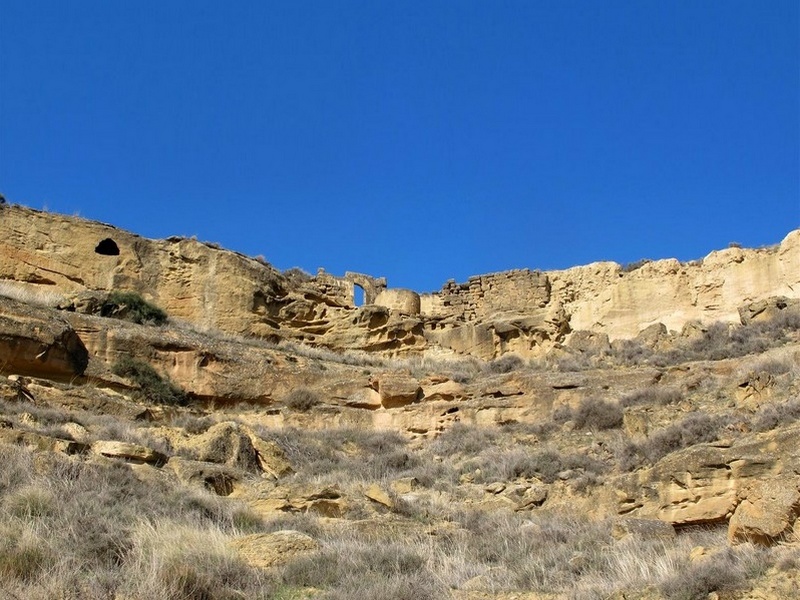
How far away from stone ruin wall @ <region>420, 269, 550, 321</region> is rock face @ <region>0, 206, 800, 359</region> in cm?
3

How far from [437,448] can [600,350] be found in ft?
22.7

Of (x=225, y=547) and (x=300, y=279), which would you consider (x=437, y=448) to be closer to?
(x=225, y=547)

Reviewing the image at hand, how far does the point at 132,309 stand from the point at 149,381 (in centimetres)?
385

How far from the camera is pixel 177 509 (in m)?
8.54

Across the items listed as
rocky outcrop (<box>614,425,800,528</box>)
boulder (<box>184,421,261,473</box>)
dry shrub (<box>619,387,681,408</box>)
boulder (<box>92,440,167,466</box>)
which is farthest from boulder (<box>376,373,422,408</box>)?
rocky outcrop (<box>614,425,800,528</box>)

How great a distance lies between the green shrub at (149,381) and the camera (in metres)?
15.6

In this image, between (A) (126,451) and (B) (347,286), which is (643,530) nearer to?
(A) (126,451)

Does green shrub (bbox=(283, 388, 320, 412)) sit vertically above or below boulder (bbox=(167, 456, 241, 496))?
above

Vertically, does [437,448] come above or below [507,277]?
below

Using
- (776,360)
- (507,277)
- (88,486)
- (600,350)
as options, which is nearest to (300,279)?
(507,277)

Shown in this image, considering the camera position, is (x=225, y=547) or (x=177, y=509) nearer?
(x=225, y=547)

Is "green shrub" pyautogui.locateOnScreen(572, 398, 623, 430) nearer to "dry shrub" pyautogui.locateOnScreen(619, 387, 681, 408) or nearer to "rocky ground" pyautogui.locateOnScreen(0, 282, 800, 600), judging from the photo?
"rocky ground" pyautogui.locateOnScreen(0, 282, 800, 600)

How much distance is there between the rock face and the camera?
20344 millimetres

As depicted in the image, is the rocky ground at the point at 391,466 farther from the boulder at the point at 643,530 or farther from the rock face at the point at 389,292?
the rock face at the point at 389,292
